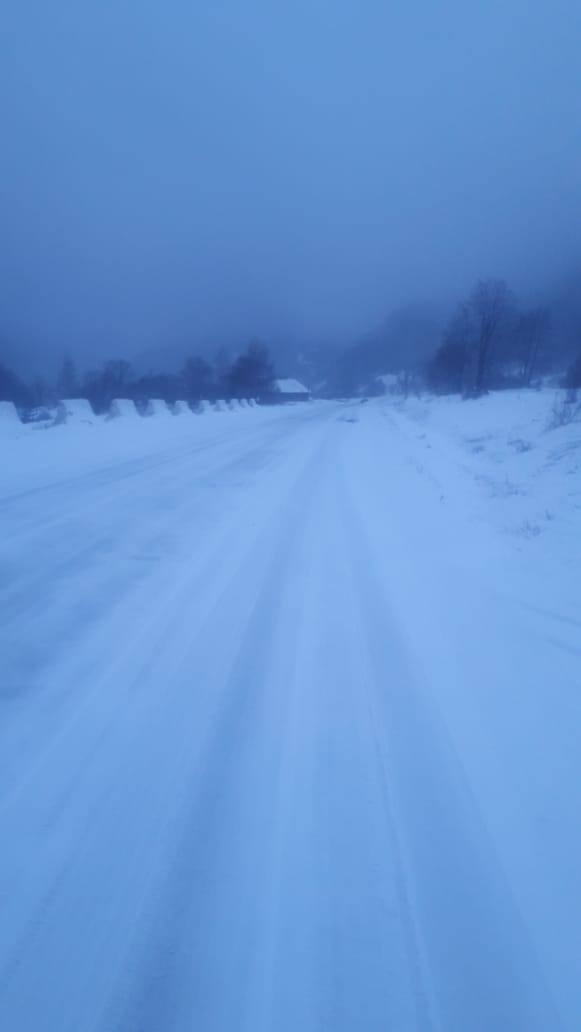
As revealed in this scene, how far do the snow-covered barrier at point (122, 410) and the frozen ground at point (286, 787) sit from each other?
63.6 feet

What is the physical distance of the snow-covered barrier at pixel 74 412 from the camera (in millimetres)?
20239

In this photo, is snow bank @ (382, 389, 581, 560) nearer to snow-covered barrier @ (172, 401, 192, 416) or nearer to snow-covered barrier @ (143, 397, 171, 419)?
snow-covered barrier @ (143, 397, 171, 419)

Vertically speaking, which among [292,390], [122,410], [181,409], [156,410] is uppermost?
[122,410]

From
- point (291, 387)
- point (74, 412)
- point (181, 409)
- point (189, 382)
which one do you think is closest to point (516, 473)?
point (74, 412)

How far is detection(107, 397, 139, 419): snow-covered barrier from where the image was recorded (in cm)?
2395

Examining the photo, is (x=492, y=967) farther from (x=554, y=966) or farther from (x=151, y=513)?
(x=151, y=513)

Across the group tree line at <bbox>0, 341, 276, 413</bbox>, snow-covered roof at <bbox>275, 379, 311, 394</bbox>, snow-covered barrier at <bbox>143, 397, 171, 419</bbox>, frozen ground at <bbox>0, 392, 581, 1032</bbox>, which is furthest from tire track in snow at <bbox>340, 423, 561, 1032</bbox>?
snow-covered roof at <bbox>275, 379, 311, 394</bbox>

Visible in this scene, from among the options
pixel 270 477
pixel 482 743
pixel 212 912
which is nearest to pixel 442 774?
pixel 482 743

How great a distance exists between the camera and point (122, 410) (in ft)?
81.5

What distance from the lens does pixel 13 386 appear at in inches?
2016

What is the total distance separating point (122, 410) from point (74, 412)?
3.08 m

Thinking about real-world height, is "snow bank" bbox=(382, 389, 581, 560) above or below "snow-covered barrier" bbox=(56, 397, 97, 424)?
below

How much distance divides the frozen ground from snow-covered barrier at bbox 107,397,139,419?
1940 cm

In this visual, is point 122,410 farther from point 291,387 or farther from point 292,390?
point 291,387
